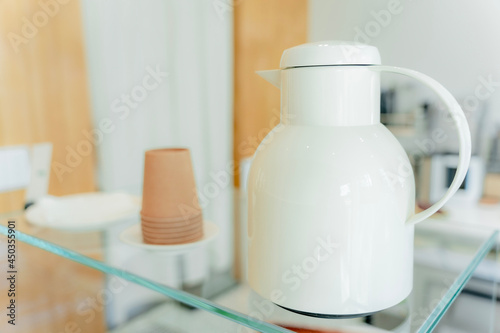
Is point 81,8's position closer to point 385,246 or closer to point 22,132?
point 22,132

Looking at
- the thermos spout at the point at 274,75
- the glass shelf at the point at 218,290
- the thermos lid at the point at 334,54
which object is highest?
the thermos lid at the point at 334,54

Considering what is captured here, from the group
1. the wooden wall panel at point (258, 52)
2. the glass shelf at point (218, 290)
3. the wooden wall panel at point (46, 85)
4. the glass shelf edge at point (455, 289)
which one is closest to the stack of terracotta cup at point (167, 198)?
the glass shelf at point (218, 290)

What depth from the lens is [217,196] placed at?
80cm

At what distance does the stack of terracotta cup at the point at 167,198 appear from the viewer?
1.59ft

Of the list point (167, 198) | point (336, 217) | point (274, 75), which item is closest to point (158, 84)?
point (167, 198)

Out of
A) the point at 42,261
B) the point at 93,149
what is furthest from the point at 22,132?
the point at 42,261

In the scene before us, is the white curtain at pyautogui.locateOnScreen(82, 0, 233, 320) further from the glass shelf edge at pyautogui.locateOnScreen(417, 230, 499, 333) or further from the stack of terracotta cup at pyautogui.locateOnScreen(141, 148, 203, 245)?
the glass shelf edge at pyautogui.locateOnScreen(417, 230, 499, 333)

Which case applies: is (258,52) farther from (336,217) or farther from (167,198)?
(336,217)

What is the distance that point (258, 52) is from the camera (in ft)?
2.55

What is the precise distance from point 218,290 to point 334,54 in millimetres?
271

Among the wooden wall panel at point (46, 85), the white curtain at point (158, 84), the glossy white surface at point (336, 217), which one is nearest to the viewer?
the glossy white surface at point (336, 217)

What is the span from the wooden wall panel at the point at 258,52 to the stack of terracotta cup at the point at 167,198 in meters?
0.14

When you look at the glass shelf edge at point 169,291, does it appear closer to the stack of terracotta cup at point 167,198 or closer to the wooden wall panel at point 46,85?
the stack of terracotta cup at point 167,198

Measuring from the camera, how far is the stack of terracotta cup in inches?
19.1
